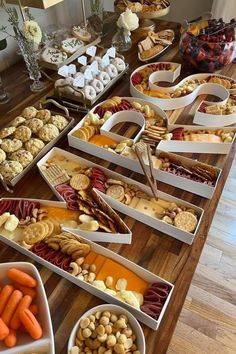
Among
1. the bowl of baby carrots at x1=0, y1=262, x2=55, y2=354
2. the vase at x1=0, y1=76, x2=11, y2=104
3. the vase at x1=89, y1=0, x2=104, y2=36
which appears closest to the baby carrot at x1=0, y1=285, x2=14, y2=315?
the bowl of baby carrots at x1=0, y1=262, x2=55, y2=354

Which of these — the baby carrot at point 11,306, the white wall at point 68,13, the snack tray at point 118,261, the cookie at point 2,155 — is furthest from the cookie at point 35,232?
the white wall at point 68,13

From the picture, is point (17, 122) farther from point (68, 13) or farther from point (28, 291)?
point (68, 13)

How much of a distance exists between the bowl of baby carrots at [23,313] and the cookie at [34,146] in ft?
1.25

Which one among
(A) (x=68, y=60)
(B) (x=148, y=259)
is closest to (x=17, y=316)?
(B) (x=148, y=259)

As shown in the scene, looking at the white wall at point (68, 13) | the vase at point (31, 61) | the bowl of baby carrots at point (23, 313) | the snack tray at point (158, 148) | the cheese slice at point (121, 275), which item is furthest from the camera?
the white wall at point (68, 13)

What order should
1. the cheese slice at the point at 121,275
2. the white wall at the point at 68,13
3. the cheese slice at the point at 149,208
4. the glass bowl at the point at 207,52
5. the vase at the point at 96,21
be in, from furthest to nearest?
the vase at the point at 96,21 < the white wall at the point at 68,13 < the glass bowl at the point at 207,52 < the cheese slice at the point at 149,208 < the cheese slice at the point at 121,275

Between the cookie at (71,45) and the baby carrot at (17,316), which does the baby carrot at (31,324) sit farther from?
the cookie at (71,45)

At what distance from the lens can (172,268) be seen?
2.15ft

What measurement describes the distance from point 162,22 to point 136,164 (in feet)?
4.01

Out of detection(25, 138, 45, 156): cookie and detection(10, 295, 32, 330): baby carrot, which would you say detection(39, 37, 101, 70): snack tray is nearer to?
detection(25, 138, 45, 156): cookie

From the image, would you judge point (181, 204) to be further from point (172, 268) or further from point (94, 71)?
point (94, 71)

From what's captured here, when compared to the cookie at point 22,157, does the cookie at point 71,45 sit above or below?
above

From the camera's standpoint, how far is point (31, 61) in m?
1.11

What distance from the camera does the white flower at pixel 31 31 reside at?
0.96m
